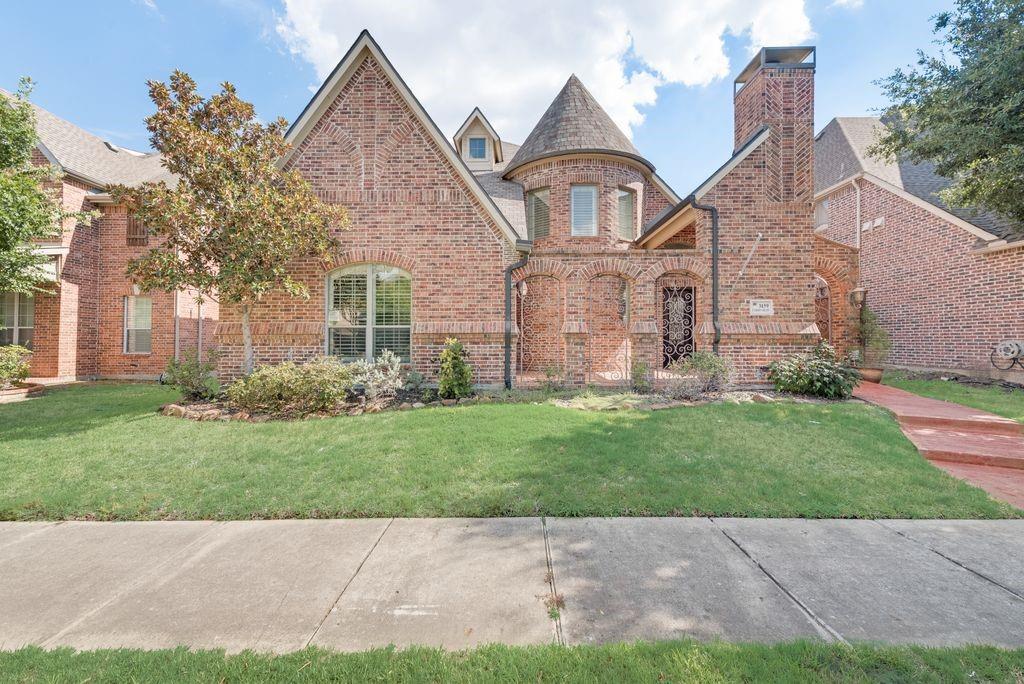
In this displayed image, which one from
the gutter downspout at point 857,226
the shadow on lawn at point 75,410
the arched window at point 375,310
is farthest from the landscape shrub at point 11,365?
the gutter downspout at point 857,226

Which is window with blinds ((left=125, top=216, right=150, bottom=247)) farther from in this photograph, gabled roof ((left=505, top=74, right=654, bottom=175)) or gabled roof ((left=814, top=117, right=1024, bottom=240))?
gabled roof ((left=814, top=117, right=1024, bottom=240))

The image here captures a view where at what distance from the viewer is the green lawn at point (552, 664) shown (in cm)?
204

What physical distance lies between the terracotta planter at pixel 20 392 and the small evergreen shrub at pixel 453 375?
1083 cm

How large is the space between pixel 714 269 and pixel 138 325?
18169 millimetres

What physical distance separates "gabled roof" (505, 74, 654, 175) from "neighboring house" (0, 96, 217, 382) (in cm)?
1240

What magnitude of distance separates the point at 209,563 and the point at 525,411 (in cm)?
475

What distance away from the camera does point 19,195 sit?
8.10 meters

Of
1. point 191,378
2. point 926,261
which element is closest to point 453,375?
point 191,378

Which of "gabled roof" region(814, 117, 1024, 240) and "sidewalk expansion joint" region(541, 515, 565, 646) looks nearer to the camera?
"sidewalk expansion joint" region(541, 515, 565, 646)

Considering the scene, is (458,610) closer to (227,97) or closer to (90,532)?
(90,532)

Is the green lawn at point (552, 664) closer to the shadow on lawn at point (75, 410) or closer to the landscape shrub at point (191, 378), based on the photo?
the shadow on lawn at point (75, 410)

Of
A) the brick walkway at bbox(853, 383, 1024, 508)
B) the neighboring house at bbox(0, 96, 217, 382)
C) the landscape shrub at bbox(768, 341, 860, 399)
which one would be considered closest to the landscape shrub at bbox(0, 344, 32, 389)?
the neighboring house at bbox(0, 96, 217, 382)

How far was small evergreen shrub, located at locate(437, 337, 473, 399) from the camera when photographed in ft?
28.0

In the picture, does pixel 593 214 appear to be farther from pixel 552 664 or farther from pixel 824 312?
pixel 552 664
